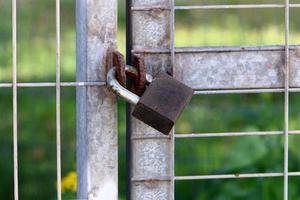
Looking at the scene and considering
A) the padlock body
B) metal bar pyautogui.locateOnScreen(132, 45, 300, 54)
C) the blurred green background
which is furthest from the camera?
the blurred green background

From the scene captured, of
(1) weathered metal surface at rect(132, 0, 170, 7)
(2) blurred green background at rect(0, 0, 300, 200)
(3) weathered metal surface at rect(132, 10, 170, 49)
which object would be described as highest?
(1) weathered metal surface at rect(132, 0, 170, 7)

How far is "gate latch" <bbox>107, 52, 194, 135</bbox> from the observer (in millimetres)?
1642

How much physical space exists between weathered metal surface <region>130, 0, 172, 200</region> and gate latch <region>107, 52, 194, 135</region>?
0.06 metres

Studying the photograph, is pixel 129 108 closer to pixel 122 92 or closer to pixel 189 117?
pixel 122 92

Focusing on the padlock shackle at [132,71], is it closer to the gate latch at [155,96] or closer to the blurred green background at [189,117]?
the gate latch at [155,96]

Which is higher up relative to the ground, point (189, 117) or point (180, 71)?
point (180, 71)

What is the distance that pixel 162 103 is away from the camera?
1.65m

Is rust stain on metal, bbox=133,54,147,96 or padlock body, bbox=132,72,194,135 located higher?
rust stain on metal, bbox=133,54,147,96

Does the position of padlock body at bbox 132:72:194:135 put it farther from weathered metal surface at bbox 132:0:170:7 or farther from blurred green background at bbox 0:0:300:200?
blurred green background at bbox 0:0:300:200

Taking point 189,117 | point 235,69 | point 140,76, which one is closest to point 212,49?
point 235,69

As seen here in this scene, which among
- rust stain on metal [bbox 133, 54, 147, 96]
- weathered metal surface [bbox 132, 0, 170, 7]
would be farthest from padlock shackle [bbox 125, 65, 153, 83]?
weathered metal surface [bbox 132, 0, 170, 7]

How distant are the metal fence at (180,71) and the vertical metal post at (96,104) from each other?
0.16ft

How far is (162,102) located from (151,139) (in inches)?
6.4

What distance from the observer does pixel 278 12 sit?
527 cm
